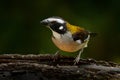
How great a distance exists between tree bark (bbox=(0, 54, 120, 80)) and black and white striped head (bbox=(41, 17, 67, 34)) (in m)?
0.17

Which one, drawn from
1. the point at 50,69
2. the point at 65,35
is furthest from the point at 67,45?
the point at 50,69

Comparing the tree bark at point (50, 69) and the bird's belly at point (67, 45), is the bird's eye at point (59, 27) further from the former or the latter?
the tree bark at point (50, 69)

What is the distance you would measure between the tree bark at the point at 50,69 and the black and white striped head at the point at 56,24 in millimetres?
170

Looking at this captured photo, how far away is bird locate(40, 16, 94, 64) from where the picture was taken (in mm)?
3535

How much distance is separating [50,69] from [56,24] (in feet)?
1.31

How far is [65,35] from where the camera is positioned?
145 inches

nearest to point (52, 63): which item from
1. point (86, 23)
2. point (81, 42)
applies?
point (81, 42)

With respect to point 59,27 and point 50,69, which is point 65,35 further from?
point 50,69

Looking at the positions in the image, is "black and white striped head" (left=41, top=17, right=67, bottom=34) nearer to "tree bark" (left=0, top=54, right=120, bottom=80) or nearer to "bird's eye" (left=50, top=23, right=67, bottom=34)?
"bird's eye" (left=50, top=23, right=67, bottom=34)

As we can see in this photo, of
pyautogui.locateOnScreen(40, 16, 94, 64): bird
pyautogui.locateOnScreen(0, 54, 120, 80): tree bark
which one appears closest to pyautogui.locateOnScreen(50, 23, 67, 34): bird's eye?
pyautogui.locateOnScreen(40, 16, 94, 64): bird

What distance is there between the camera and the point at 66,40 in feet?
12.0

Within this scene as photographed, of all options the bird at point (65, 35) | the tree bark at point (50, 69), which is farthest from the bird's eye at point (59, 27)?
the tree bark at point (50, 69)

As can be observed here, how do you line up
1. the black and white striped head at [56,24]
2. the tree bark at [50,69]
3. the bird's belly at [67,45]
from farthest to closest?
the bird's belly at [67,45] → the black and white striped head at [56,24] → the tree bark at [50,69]

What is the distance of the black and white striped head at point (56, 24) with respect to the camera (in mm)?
3479
